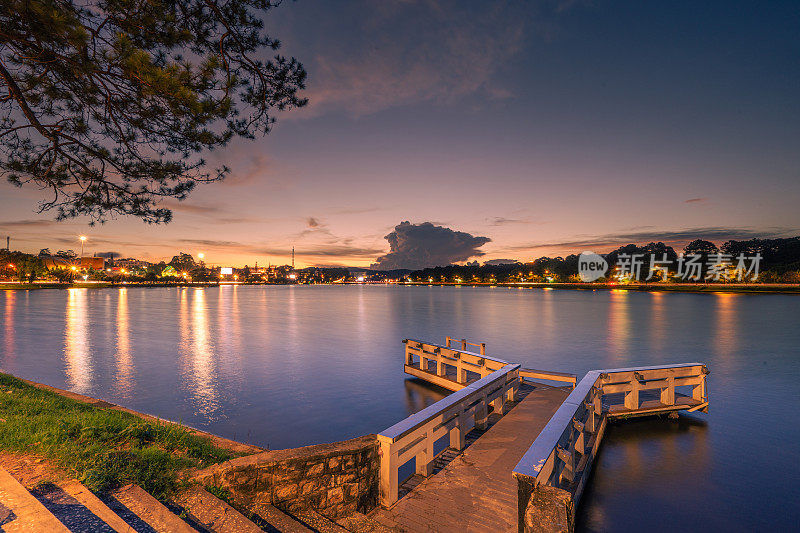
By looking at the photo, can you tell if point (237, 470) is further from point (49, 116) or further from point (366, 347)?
point (366, 347)

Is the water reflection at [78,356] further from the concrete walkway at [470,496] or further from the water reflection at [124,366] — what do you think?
the concrete walkway at [470,496]

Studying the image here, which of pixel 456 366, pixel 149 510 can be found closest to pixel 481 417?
pixel 456 366

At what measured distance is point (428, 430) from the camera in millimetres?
6312

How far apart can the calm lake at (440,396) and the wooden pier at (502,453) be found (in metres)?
1.10

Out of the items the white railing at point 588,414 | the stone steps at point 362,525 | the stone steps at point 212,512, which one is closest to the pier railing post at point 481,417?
the white railing at point 588,414

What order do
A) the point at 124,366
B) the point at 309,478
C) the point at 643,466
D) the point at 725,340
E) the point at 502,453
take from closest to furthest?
1. the point at 309,478
2. the point at 502,453
3. the point at 643,466
4. the point at 124,366
5. the point at 725,340

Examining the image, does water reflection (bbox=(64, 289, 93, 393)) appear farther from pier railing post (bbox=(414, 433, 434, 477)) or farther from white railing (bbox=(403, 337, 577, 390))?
pier railing post (bbox=(414, 433, 434, 477))

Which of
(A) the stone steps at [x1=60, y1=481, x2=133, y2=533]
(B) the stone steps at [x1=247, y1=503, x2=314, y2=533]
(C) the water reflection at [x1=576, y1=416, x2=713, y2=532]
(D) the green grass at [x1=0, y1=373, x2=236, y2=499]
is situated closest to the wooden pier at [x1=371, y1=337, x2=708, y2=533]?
(C) the water reflection at [x1=576, y1=416, x2=713, y2=532]

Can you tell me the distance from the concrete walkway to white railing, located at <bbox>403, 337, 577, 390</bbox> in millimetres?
3930

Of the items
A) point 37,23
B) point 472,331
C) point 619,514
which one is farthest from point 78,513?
point 472,331

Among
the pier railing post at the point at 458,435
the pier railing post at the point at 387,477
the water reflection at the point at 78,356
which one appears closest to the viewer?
the pier railing post at the point at 387,477

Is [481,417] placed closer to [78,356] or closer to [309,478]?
[309,478]

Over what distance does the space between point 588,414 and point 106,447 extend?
Answer: 322 inches

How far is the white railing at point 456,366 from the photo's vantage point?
38.8 feet
